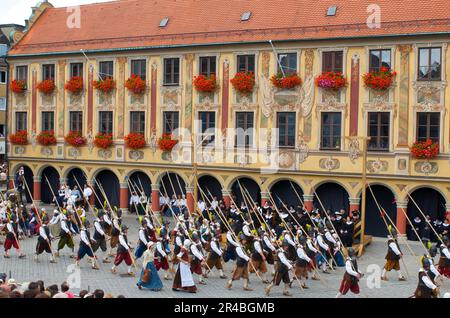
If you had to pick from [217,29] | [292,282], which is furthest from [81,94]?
[292,282]

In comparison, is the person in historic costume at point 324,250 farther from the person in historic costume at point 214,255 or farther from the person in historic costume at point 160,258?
the person in historic costume at point 160,258

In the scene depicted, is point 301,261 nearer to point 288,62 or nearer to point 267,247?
point 267,247

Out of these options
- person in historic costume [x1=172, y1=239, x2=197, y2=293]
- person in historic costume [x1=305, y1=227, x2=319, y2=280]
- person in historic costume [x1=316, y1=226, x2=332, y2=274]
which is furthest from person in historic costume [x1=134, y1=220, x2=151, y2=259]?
person in historic costume [x1=316, y1=226, x2=332, y2=274]

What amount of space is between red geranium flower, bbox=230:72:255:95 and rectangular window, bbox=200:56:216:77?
1.63 metres

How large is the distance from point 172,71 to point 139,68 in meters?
1.97

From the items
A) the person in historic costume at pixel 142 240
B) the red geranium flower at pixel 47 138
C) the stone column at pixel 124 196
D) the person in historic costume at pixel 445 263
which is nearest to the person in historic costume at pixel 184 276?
the person in historic costume at pixel 142 240

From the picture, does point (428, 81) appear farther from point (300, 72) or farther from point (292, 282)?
point (292, 282)

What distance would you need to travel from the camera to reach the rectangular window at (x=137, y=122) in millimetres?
33922

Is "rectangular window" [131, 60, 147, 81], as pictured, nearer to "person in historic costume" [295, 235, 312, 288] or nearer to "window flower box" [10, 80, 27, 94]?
"window flower box" [10, 80, 27, 94]

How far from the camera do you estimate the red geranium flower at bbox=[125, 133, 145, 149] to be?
110 ft

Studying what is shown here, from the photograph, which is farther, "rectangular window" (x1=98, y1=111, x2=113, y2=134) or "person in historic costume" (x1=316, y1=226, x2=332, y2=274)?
"rectangular window" (x1=98, y1=111, x2=113, y2=134)

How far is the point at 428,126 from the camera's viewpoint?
27.4 metres

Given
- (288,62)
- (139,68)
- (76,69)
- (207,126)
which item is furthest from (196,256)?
(76,69)

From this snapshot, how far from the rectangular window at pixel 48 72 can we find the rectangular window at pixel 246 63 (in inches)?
438
